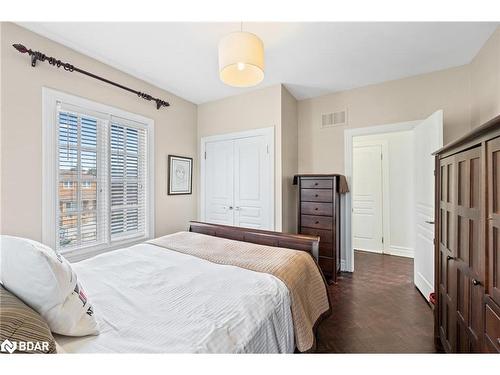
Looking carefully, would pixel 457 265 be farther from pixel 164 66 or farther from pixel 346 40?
pixel 164 66

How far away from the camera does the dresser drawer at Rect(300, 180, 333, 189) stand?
299cm

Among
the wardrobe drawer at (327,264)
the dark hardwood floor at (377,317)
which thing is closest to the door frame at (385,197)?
the dark hardwood floor at (377,317)

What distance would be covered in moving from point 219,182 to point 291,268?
242cm

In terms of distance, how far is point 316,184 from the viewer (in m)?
3.07

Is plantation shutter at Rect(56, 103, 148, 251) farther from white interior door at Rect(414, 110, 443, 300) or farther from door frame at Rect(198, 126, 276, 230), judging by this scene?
white interior door at Rect(414, 110, 443, 300)

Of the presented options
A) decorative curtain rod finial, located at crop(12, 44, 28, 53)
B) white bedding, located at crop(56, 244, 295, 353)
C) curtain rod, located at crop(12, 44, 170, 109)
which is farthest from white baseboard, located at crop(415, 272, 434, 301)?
decorative curtain rod finial, located at crop(12, 44, 28, 53)

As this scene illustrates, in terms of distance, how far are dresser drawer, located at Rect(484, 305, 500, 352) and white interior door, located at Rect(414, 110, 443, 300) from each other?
1553 millimetres

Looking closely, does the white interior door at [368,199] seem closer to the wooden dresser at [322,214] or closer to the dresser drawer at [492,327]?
the wooden dresser at [322,214]

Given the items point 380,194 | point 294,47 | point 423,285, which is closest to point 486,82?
point 294,47

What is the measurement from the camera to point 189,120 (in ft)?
12.4

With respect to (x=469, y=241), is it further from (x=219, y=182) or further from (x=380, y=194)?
(x=380, y=194)
